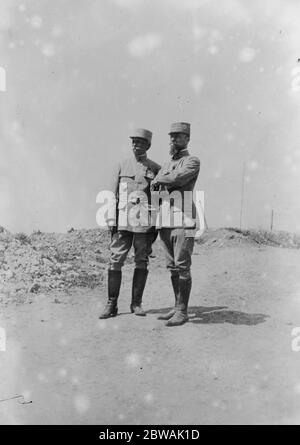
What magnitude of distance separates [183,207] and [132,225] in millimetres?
588

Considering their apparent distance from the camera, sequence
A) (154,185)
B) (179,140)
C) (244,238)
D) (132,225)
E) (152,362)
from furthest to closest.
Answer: (244,238), (132,225), (154,185), (179,140), (152,362)

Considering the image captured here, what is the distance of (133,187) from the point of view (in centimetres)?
579

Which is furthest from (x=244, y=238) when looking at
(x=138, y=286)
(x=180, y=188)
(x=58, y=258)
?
(x=180, y=188)

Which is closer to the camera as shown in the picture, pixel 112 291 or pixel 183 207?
pixel 183 207

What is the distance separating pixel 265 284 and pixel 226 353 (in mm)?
3518

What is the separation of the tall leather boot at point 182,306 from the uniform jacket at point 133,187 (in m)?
0.69

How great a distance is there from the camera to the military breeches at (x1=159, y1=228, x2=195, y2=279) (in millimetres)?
5402

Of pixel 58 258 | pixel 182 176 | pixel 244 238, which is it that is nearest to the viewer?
pixel 182 176

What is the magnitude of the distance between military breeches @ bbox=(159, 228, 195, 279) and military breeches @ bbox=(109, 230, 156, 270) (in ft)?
0.89

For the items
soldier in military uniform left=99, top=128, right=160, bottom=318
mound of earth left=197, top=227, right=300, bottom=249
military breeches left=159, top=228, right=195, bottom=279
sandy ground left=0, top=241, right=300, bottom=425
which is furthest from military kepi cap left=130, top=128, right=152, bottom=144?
mound of earth left=197, top=227, right=300, bottom=249

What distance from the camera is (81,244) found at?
11242 millimetres

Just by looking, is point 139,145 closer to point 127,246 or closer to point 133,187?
point 133,187
